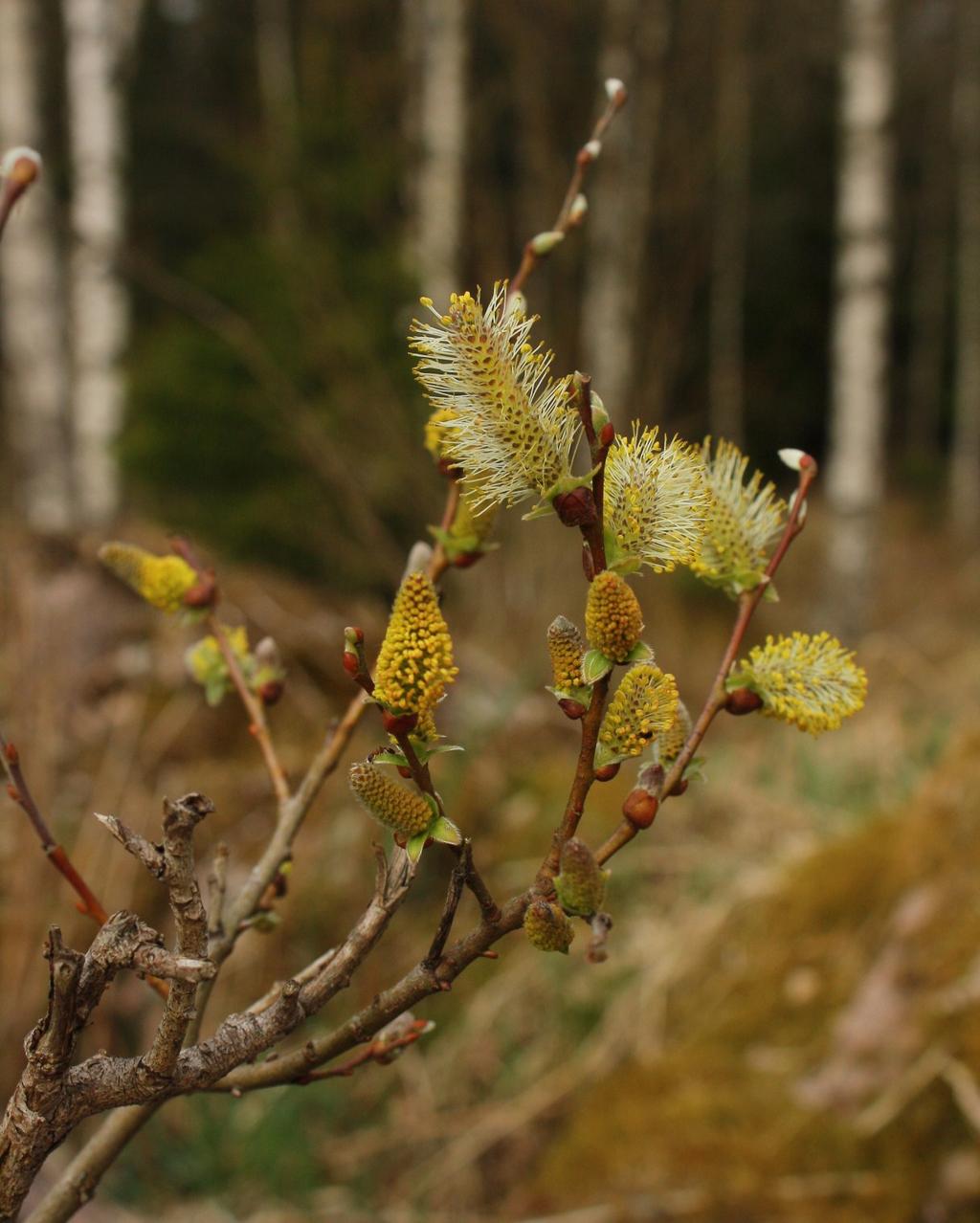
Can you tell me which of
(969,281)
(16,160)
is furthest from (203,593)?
(969,281)

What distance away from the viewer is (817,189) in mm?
13750

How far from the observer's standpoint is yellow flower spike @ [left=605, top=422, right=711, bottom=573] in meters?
0.62

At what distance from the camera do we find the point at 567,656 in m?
0.61

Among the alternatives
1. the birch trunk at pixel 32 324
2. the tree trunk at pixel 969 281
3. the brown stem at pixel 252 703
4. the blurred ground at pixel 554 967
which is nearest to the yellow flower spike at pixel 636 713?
the brown stem at pixel 252 703

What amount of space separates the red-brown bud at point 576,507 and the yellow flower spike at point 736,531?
0.15 m

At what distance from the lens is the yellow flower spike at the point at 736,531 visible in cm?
72

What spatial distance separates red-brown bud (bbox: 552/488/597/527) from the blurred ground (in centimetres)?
129

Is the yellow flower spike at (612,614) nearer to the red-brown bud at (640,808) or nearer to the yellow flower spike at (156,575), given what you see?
the red-brown bud at (640,808)

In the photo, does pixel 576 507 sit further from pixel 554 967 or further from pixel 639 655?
pixel 554 967

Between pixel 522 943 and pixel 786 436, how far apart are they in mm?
11958

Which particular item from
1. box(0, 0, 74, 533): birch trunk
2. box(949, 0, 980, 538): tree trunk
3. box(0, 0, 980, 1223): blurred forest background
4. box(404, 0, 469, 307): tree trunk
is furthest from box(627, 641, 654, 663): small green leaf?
box(949, 0, 980, 538): tree trunk

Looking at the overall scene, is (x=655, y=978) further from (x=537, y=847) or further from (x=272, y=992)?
(x=272, y=992)

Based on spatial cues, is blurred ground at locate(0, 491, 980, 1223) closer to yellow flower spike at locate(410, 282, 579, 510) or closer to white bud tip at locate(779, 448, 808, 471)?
white bud tip at locate(779, 448, 808, 471)

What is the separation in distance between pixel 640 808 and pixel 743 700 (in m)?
0.11
